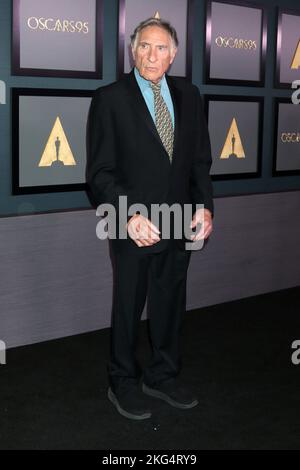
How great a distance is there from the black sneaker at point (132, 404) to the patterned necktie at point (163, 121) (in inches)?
38.9

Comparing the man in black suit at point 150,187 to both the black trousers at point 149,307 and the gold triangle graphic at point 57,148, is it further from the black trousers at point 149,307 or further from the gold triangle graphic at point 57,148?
the gold triangle graphic at point 57,148

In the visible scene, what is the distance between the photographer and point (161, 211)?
9.20 feet

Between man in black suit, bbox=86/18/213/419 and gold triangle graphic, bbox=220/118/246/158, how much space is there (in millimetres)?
1579

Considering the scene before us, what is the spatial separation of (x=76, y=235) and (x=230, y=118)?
138cm

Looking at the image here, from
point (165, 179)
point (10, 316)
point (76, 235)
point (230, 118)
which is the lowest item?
point (10, 316)

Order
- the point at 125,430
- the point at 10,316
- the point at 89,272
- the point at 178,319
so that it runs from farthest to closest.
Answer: the point at 89,272 → the point at 10,316 → the point at 178,319 → the point at 125,430

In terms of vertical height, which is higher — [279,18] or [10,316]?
[279,18]

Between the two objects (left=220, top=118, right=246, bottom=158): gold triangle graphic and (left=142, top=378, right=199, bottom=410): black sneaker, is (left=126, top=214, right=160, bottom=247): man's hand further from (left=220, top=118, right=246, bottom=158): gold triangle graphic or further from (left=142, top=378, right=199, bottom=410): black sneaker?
(left=220, top=118, right=246, bottom=158): gold triangle graphic

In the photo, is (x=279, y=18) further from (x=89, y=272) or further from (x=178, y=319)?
(x=178, y=319)

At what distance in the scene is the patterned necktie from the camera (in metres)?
2.78

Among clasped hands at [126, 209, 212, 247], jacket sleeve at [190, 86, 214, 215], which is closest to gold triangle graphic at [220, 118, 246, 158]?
jacket sleeve at [190, 86, 214, 215]

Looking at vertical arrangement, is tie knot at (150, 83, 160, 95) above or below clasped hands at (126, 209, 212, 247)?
above

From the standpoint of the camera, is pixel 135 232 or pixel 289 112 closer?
pixel 135 232
